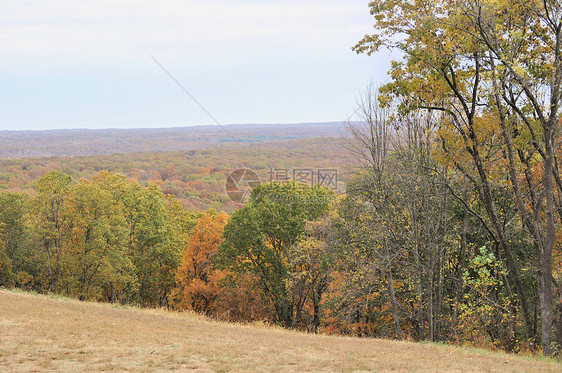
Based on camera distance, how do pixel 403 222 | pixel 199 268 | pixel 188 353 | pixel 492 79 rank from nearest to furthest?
1. pixel 188 353
2. pixel 492 79
3. pixel 403 222
4. pixel 199 268

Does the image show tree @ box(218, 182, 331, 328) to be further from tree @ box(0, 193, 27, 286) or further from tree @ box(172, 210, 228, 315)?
tree @ box(0, 193, 27, 286)

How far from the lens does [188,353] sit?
1048 centimetres

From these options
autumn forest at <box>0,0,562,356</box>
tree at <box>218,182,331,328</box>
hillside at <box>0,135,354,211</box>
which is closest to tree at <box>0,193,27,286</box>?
autumn forest at <box>0,0,562,356</box>

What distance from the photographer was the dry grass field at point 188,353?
932 cm

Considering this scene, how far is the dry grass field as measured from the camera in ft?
30.6

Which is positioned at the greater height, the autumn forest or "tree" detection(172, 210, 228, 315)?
the autumn forest

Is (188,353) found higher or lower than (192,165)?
higher

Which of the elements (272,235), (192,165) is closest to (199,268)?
(272,235)

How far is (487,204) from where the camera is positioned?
14.3 metres

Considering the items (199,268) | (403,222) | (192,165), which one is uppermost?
(403,222)

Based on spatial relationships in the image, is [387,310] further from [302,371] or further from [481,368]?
[302,371]

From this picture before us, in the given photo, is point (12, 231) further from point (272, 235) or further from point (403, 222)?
point (403, 222)

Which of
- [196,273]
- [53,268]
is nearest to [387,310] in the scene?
[196,273]

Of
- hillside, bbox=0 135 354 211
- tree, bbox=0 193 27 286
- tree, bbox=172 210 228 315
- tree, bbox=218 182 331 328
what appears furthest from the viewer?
hillside, bbox=0 135 354 211
